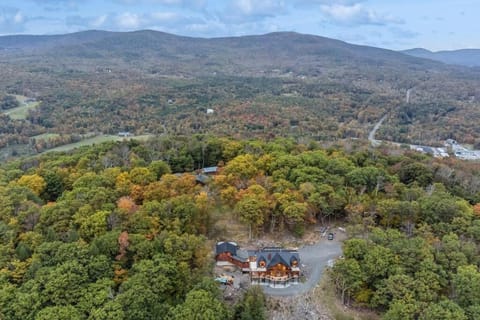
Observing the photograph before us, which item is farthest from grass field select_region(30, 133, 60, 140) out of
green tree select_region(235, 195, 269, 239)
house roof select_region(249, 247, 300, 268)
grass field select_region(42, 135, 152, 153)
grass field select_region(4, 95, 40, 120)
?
house roof select_region(249, 247, 300, 268)

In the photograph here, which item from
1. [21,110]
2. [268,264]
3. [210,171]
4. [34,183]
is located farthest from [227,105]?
[268,264]

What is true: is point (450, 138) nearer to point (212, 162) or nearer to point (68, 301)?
point (212, 162)

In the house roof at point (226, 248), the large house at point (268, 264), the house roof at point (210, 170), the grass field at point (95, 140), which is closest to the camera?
the large house at point (268, 264)


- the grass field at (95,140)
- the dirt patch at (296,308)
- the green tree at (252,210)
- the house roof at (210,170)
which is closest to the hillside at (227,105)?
the grass field at (95,140)

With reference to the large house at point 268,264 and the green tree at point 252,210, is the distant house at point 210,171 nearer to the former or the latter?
the green tree at point 252,210

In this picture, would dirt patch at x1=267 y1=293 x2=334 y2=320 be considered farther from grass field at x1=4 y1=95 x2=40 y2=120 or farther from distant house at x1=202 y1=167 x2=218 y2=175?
grass field at x1=4 y1=95 x2=40 y2=120

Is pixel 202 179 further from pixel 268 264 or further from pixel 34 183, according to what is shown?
pixel 34 183
